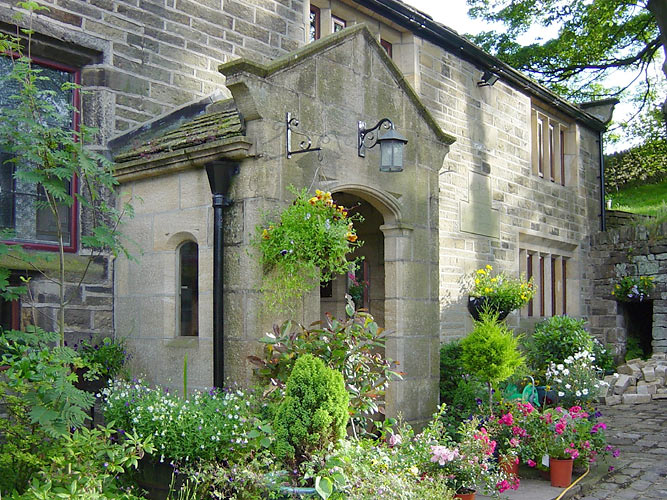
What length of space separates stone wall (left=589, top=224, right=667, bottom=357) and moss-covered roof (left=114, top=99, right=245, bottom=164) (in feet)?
39.4

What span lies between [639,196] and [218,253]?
74.7 feet

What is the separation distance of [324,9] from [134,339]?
222 inches

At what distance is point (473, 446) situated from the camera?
6203mm

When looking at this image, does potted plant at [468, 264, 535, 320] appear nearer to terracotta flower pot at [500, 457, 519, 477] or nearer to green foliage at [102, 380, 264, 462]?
terracotta flower pot at [500, 457, 519, 477]

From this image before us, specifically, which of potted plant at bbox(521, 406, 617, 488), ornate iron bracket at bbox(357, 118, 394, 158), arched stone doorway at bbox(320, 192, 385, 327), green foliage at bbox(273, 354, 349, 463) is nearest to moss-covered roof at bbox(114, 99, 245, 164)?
ornate iron bracket at bbox(357, 118, 394, 158)

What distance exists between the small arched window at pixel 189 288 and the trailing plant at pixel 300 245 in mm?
914

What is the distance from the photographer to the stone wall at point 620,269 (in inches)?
627

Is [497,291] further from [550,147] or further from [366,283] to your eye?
[550,147]

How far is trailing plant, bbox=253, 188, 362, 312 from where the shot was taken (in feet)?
19.0

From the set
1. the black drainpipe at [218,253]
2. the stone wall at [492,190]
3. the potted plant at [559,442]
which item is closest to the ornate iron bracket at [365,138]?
the black drainpipe at [218,253]

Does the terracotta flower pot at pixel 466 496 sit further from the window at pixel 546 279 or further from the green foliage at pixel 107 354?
the window at pixel 546 279

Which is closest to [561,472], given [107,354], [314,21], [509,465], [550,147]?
[509,465]

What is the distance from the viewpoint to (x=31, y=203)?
21.5 feet

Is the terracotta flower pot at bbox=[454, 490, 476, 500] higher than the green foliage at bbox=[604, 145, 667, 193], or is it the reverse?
the green foliage at bbox=[604, 145, 667, 193]
